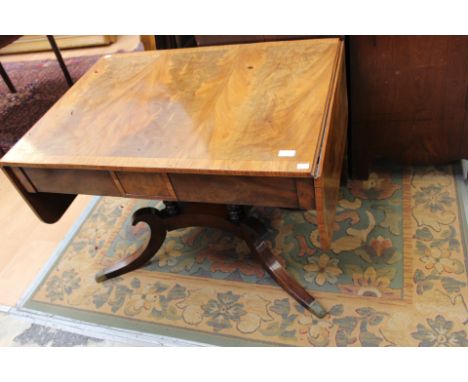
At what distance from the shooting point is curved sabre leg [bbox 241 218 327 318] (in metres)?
1.37

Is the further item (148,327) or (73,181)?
(148,327)

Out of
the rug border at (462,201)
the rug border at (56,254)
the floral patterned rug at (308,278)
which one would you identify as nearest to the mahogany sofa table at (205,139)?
the floral patterned rug at (308,278)

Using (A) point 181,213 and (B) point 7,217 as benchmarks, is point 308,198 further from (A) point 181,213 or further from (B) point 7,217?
(B) point 7,217

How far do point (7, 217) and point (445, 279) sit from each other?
1.87m

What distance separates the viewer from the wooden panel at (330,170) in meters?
0.95

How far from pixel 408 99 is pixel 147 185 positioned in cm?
99

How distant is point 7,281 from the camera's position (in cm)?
168

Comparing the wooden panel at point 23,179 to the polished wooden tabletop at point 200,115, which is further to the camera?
the wooden panel at point 23,179

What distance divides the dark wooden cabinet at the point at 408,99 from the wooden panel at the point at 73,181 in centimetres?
91

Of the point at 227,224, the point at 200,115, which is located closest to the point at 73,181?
the point at 200,115

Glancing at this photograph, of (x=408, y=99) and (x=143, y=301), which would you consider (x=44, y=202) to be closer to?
(x=143, y=301)

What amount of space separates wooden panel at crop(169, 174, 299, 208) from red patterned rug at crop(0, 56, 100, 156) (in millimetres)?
1741

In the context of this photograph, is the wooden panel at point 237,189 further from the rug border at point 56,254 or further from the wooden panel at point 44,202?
the rug border at point 56,254

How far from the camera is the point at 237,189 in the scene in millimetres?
1026
